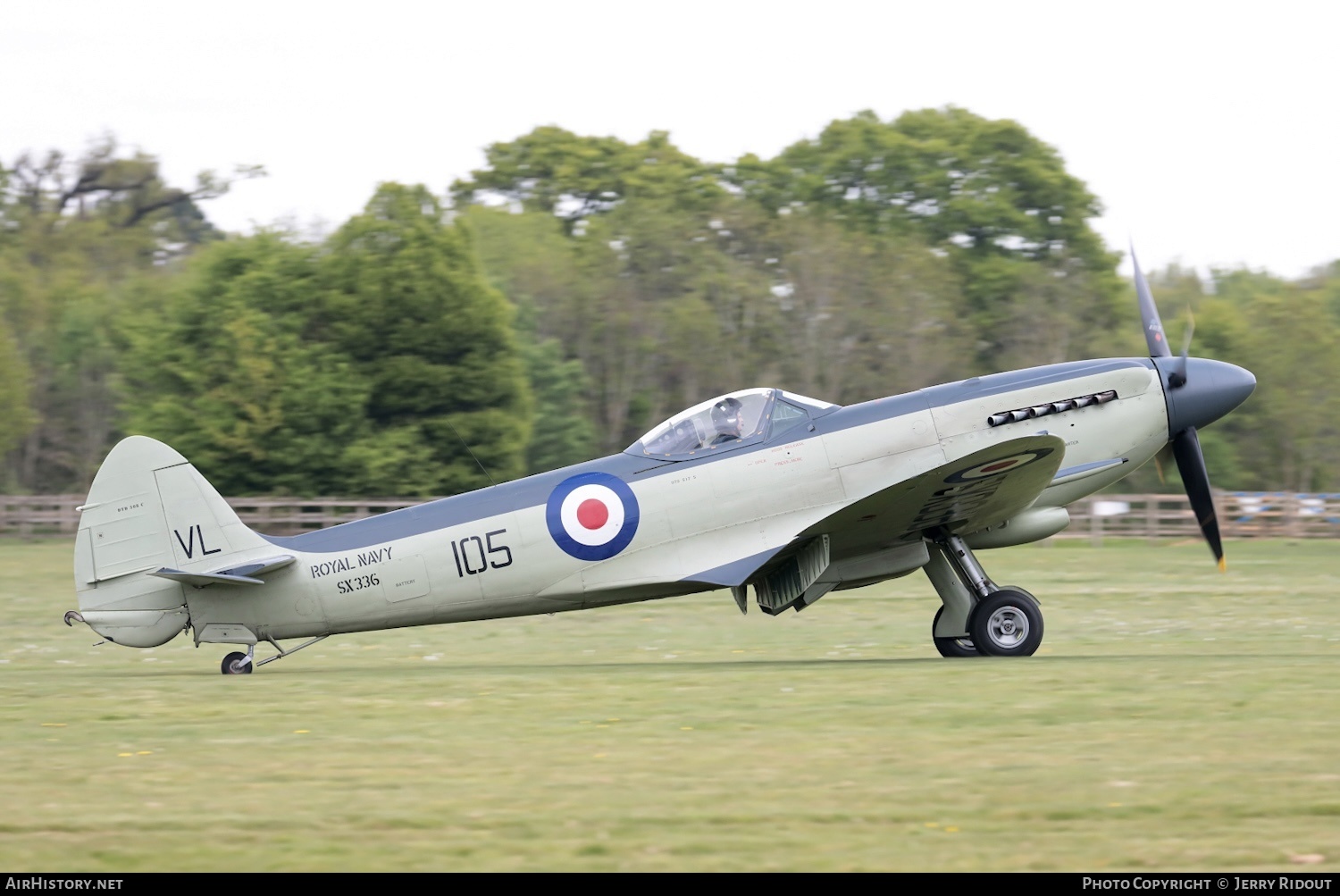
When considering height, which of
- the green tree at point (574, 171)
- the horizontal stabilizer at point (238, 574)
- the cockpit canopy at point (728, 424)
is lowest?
the horizontal stabilizer at point (238, 574)

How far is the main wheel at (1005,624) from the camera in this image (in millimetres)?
11367

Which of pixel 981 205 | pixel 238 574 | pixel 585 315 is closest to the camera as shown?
pixel 238 574

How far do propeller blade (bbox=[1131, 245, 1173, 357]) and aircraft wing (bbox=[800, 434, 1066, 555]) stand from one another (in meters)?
2.03

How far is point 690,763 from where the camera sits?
7.04 metres

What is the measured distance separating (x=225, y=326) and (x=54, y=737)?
34.8 metres

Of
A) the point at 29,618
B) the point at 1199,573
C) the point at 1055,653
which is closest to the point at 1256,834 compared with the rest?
the point at 1055,653

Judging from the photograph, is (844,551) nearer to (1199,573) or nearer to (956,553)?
(956,553)

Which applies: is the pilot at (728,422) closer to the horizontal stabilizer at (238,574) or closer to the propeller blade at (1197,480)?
the horizontal stabilizer at (238,574)

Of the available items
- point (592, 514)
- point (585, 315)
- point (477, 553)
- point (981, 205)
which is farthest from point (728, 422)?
point (981, 205)

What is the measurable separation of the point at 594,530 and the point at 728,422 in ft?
4.33

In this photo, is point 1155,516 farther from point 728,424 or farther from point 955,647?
point 728,424

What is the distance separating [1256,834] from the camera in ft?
18.2
